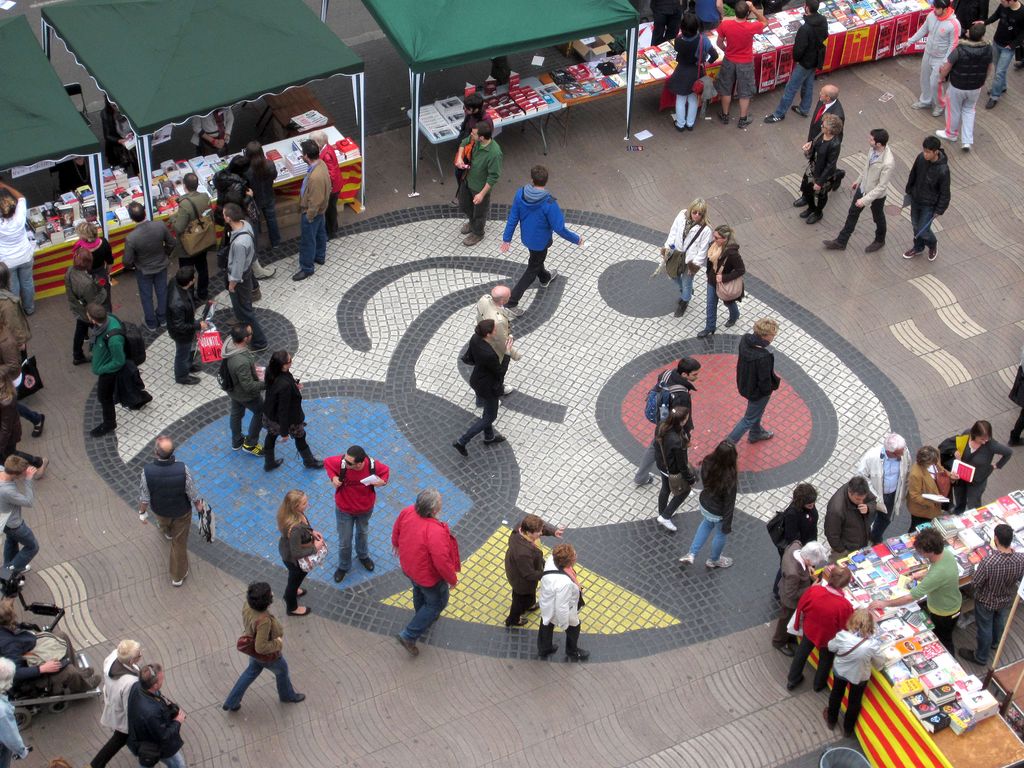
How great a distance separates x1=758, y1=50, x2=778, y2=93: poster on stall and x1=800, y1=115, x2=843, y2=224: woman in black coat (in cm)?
241

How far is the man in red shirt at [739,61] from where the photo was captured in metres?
18.5

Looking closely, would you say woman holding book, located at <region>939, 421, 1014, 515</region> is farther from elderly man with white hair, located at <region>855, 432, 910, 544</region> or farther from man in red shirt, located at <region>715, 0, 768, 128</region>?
man in red shirt, located at <region>715, 0, 768, 128</region>

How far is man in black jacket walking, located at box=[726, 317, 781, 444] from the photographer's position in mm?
13320

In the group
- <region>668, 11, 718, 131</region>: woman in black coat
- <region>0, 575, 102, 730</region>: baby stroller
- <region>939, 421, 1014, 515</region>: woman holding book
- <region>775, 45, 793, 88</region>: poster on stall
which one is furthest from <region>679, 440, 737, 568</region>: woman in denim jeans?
<region>775, 45, 793, 88</region>: poster on stall

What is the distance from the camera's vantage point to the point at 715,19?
1989 centimetres

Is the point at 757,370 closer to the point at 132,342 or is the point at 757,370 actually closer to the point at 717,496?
the point at 717,496

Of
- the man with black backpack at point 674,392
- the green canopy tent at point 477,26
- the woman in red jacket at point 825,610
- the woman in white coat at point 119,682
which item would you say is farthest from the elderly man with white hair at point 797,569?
the green canopy tent at point 477,26

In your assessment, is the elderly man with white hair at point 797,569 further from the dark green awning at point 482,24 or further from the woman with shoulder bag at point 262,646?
the dark green awning at point 482,24

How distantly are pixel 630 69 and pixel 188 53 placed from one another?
5.94 meters

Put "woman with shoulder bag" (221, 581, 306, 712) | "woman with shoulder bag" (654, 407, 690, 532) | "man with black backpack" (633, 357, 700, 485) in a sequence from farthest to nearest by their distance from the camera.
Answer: "man with black backpack" (633, 357, 700, 485)
"woman with shoulder bag" (654, 407, 690, 532)
"woman with shoulder bag" (221, 581, 306, 712)

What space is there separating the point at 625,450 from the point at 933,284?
16.2 feet

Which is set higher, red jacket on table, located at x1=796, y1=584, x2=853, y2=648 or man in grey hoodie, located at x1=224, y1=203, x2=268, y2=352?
man in grey hoodie, located at x1=224, y1=203, x2=268, y2=352

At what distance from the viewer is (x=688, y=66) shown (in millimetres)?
18359

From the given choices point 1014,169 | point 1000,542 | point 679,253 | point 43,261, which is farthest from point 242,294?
point 1014,169
